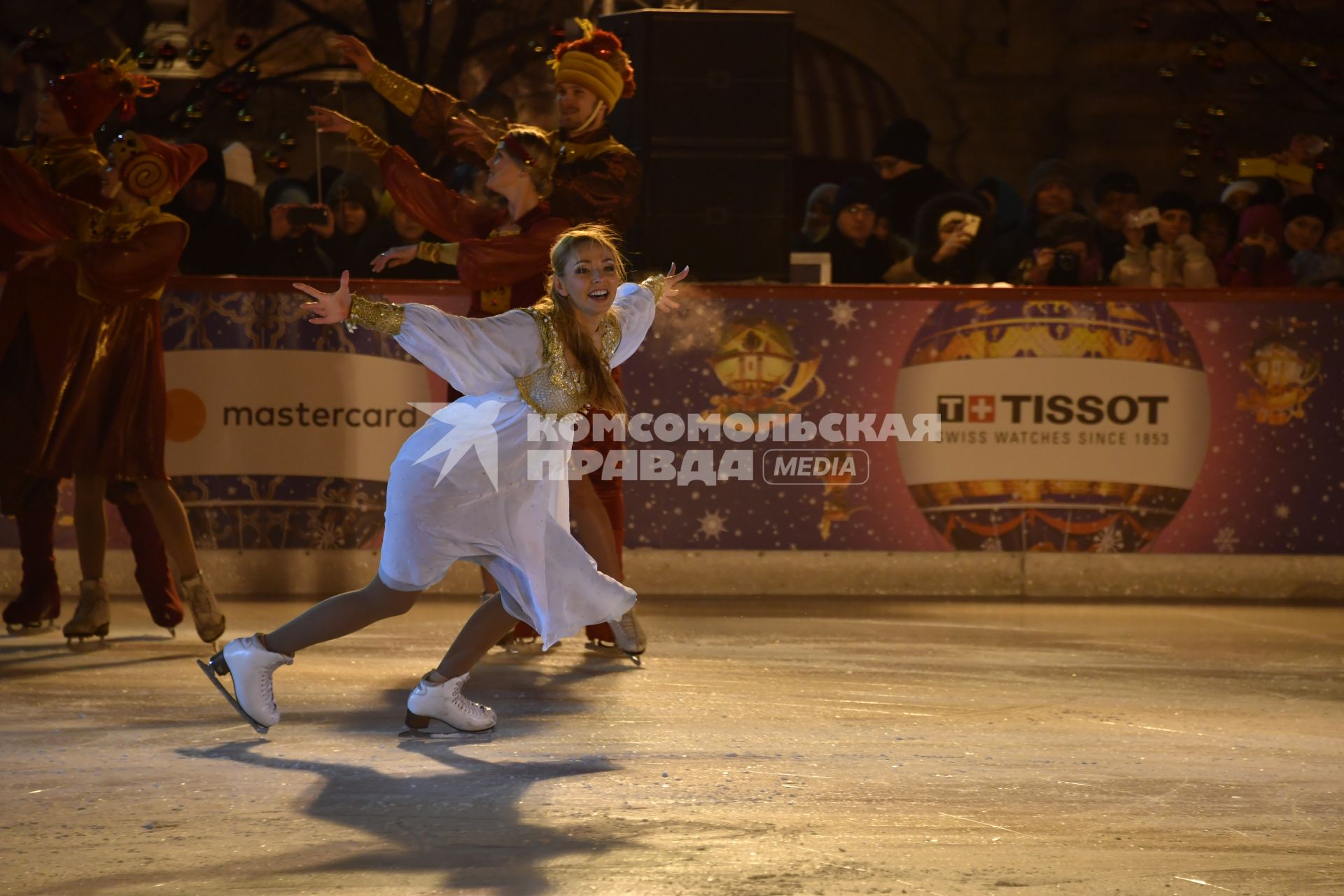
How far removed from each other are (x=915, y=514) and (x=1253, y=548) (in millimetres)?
1562

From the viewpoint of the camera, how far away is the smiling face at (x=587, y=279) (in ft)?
15.4

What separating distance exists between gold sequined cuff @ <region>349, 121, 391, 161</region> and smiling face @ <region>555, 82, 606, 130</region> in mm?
667

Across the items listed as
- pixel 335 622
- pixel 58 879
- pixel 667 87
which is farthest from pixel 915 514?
pixel 58 879

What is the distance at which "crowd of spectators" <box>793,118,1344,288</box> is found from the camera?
8.68m

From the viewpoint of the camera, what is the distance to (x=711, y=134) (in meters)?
7.60

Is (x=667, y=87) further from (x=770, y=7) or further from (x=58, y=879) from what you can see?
(x=770, y=7)

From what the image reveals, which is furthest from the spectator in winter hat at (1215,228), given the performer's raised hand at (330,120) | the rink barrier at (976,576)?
the performer's raised hand at (330,120)

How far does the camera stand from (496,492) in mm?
4598

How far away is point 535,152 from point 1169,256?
4.36 m

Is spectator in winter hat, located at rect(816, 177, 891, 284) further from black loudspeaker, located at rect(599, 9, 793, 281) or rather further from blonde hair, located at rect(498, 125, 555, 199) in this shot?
blonde hair, located at rect(498, 125, 555, 199)

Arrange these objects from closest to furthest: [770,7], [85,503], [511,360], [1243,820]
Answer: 1. [1243,820]
2. [511,360]
3. [85,503]
4. [770,7]

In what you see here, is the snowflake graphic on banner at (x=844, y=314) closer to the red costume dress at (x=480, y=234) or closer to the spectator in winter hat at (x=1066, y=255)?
the spectator in winter hat at (x=1066, y=255)

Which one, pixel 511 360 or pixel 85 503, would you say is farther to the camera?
pixel 85 503

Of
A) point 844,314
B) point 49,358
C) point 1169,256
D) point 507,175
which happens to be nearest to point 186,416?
point 49,358
